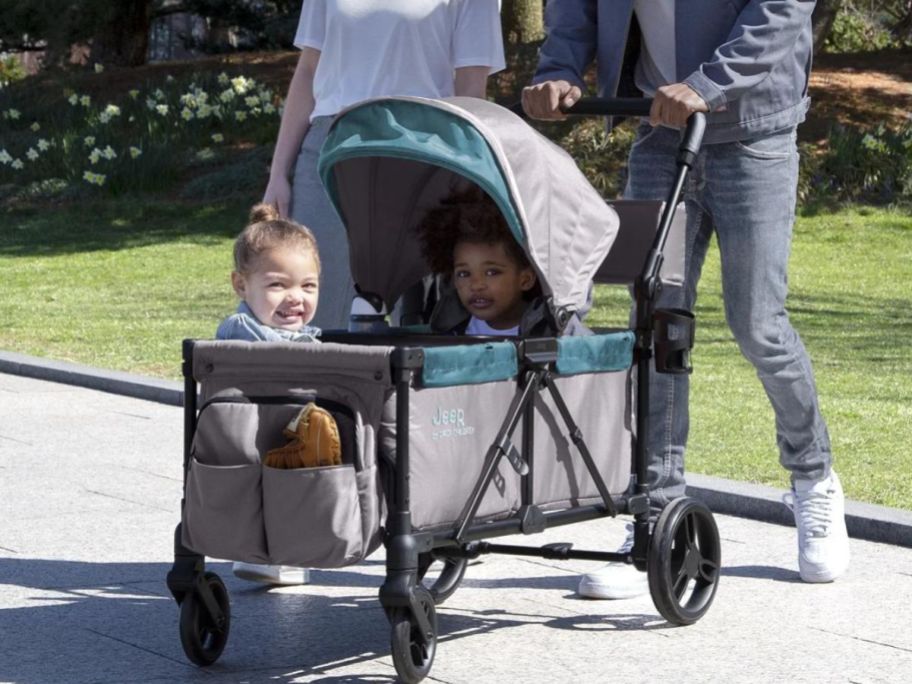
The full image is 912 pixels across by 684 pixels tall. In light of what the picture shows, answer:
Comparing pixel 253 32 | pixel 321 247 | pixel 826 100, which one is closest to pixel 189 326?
pixel 321 247

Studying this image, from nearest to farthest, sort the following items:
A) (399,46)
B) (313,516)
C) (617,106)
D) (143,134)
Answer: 1. (313,516)
2. (617,106)
3. (399,46)
4. (143,134)

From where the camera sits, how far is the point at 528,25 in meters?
23.2

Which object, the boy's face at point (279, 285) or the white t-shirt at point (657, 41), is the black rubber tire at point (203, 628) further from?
the white t-shirt at point (657, 41)

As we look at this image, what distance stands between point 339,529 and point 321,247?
5.83 feet

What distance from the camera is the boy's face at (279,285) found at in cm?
473

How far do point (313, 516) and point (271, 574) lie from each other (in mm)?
1374

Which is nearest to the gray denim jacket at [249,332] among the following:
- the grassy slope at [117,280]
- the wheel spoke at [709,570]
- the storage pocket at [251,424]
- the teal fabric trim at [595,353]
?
the storage pocket at [251,424]

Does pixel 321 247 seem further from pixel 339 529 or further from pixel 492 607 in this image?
pixel 339 529

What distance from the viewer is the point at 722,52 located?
4992 millimetres

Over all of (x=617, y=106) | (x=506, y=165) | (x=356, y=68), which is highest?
(x=356, y=68)

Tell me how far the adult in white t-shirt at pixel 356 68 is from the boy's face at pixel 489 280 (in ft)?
2.41

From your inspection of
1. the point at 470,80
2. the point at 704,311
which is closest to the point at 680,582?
the point at 470,80

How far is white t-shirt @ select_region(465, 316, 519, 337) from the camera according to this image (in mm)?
5070

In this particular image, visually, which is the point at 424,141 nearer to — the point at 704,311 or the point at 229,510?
the point at 229,510
